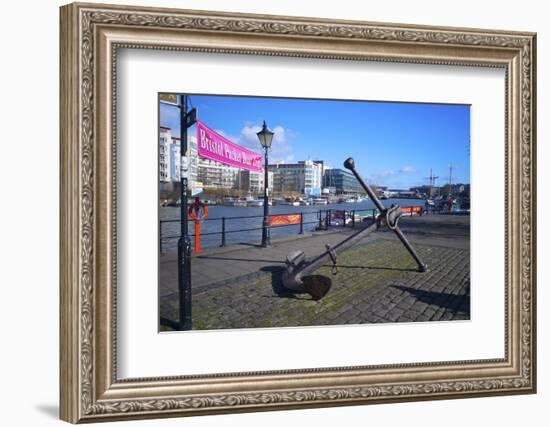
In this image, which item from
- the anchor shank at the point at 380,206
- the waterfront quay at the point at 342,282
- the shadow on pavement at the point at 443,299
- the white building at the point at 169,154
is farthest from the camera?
the shadow on pavement at the point at 443,299

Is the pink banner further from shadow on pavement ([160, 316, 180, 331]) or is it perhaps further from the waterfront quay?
shadow on pavement ([160, 316, 180, 331])

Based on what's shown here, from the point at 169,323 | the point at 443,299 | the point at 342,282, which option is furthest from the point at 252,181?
the point at 443,299

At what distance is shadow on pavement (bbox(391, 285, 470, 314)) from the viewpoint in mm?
3436

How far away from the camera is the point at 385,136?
3.34m

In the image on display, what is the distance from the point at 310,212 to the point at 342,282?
0.59 m

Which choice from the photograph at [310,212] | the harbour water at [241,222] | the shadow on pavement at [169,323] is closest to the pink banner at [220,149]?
the photograph at [310,212]

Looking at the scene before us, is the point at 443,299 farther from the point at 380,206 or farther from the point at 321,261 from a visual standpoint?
the point at 321,261

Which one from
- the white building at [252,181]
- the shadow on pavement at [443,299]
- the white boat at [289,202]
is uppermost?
the white building at [252,181]

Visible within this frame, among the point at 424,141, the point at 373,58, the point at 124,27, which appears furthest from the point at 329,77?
the point at 124,27

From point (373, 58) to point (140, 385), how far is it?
277cm

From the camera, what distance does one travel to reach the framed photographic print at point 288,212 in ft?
9.35

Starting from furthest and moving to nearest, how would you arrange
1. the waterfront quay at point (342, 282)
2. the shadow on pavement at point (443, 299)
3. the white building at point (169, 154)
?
1. the shadow on pavement at point (443, 299)
2. the waterfront quay at point (342, 282)
3. the white building at point (169, 154)

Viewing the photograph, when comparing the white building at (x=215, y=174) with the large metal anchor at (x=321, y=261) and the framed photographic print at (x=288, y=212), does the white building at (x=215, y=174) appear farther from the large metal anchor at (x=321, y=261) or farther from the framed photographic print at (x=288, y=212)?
the large metal anchor at (x=321, y=261)

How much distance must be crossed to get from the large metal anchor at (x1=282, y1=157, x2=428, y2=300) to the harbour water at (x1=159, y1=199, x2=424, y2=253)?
9cm
